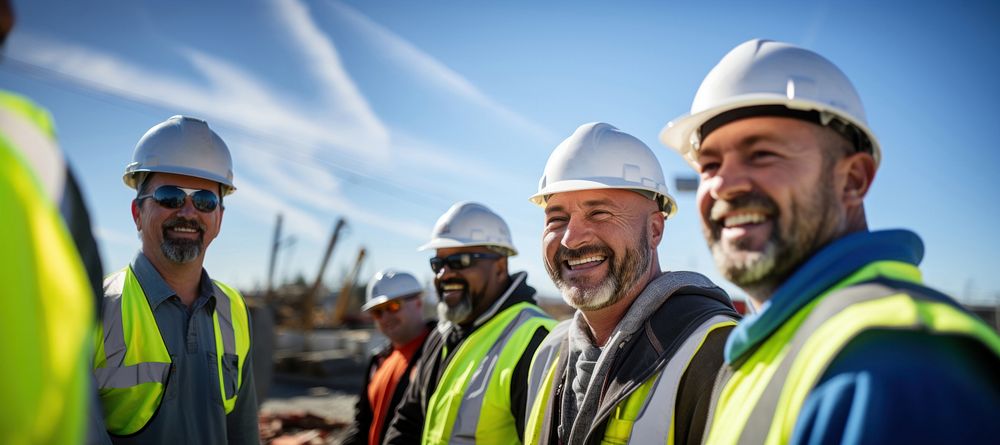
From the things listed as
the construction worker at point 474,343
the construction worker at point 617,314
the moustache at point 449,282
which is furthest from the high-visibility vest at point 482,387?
the moustache at point 449,282

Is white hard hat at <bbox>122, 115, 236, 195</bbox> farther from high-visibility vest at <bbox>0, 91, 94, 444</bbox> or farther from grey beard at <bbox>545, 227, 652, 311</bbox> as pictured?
high-visibility vest at <bbox>0, 91, 94, 444</bbox>

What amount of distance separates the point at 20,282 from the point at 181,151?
3.01 m

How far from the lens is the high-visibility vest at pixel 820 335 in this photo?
1129 millimetres

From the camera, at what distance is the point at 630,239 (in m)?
3.12

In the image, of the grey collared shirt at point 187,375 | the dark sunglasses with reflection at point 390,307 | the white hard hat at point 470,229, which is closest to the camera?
the grey collared shirt at point 187,375

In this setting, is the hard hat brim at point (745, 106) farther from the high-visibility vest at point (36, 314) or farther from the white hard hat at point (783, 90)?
the high-visibility vest at point (36, 314)

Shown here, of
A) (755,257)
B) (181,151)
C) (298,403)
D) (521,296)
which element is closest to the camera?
(755,257)

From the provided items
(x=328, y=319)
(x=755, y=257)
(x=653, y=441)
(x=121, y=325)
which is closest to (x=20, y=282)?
(x=755, y=257)

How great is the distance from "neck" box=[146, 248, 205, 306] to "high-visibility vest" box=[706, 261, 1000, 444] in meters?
3.01

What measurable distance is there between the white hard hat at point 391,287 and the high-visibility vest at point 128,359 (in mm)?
3375

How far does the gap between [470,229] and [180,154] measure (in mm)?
2426

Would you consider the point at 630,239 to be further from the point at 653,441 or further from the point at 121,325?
the point at 121,325

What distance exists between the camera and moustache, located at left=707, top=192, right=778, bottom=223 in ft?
5.31

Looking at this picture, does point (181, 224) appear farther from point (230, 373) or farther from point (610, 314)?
point (610, 314)
